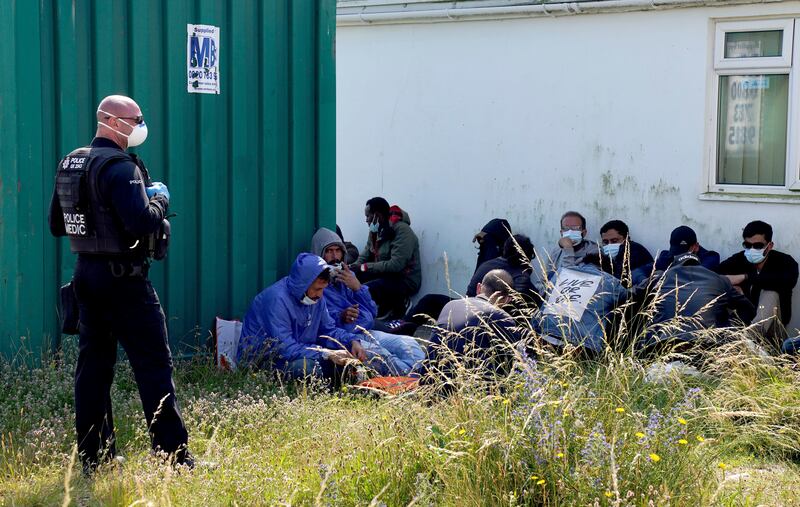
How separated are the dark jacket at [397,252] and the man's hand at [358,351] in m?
3.66

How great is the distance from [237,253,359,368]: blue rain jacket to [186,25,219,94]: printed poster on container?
4.86 ft

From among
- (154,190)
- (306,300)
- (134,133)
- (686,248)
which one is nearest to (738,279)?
(686,248)

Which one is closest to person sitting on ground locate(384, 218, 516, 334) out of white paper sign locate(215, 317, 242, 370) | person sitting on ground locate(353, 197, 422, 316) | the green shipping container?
person sitting on ground locate(353, 197, 422, 316)

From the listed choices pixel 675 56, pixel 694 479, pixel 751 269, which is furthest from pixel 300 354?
pixel 675 56

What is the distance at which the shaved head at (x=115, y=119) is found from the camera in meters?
5.59

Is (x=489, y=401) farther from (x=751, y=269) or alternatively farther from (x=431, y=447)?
(x=751, y=269)

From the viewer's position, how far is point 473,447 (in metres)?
4.96

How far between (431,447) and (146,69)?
13.8ft

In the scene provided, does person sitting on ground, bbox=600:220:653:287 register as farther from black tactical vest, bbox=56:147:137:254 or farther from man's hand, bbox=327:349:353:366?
black tactical vest, bbox=56:147:137:254

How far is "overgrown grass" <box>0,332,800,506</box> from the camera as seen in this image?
4.77 meters

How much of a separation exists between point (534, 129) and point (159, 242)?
22.2 feet

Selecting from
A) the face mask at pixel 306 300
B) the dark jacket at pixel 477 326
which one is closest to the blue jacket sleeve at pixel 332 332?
the face mask at pixel 306 300

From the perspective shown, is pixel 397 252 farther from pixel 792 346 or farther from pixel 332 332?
pixel 792 346

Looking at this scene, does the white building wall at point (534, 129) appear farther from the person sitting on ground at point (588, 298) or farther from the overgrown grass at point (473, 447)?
the overgrown grass at point (473, 447)
